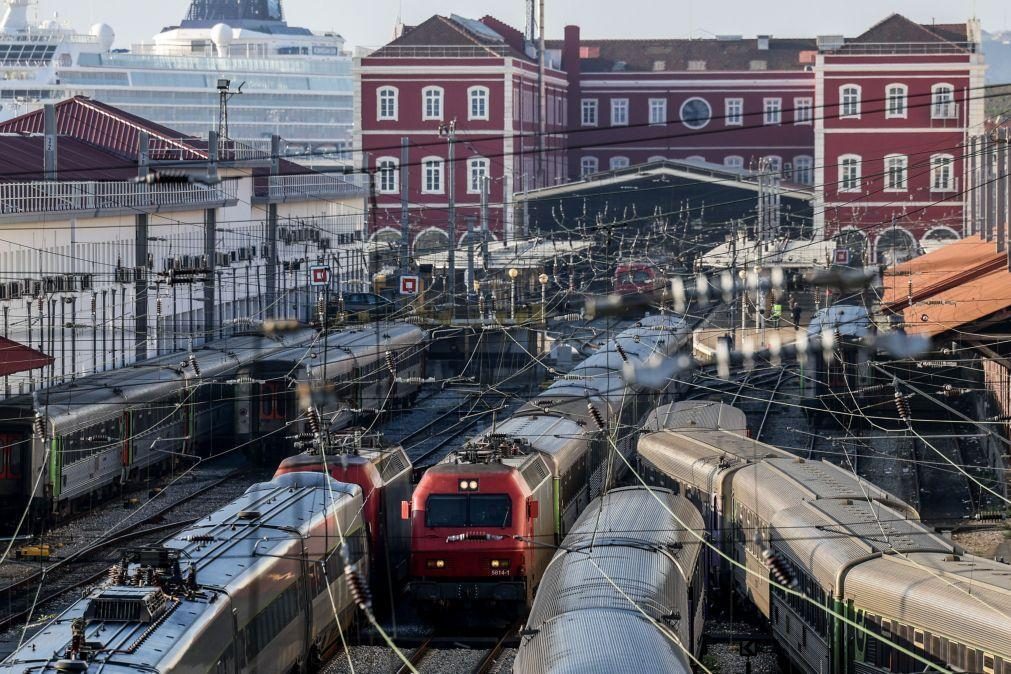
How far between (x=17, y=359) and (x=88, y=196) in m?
11.8

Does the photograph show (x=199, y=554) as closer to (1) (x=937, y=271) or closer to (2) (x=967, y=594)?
(2) (x=967, y=594)

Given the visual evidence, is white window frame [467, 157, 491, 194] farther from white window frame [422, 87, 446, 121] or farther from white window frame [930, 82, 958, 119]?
white window frame [930, 82, 958, 119]

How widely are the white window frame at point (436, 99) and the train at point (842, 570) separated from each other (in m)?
51.5

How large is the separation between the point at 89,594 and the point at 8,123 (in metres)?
44.3

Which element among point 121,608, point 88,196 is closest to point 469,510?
point 121,608

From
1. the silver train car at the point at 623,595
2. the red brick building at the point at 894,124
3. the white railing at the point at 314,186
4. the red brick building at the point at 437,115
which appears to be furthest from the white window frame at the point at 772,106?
the silver train car at the point at 623,595

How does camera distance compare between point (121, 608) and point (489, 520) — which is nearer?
point (121, 608)

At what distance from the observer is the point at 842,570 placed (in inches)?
558

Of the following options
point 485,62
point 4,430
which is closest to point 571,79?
point 485,62

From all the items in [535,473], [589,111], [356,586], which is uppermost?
[589,111]

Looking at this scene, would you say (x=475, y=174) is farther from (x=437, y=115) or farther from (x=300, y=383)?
(x=300, y=383)

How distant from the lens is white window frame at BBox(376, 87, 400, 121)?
235 ft

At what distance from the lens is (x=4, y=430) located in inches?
921

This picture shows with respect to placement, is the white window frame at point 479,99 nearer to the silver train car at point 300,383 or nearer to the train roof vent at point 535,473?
the silver train car at point 300,383
